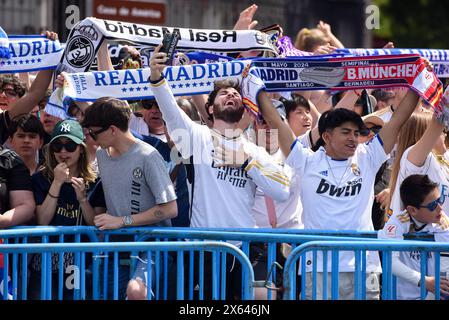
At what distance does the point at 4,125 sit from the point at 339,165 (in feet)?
9.01

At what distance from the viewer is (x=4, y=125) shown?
8820 mm

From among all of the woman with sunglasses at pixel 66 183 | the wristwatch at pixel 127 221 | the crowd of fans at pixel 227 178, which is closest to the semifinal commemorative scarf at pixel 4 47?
the crowd of fans at pixel 227 178

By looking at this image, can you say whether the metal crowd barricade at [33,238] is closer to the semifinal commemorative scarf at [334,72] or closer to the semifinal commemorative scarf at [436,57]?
the semifinal commemorative scarf at [334,72]

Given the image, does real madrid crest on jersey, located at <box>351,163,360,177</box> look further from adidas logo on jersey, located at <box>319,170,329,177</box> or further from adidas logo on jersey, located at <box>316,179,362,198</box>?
adidas logo on jersey, located at <box>319,170,329,177</box>

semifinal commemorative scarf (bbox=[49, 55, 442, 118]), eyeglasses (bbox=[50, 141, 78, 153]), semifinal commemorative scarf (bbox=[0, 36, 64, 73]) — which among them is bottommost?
eyeglasses (bbox=[50, 141, 78, 153])

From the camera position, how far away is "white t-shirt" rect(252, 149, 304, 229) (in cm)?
817

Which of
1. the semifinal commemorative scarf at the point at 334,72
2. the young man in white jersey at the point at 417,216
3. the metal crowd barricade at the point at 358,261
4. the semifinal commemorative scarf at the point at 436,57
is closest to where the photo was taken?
the metal crowd barricade at the point at 358,261

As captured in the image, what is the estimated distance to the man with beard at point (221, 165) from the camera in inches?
303

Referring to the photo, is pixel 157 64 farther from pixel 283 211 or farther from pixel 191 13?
pixel 191 13

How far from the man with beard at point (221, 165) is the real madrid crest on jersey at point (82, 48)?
1.02 metres

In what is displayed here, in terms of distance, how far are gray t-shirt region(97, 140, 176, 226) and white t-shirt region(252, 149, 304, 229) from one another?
837 millimetres

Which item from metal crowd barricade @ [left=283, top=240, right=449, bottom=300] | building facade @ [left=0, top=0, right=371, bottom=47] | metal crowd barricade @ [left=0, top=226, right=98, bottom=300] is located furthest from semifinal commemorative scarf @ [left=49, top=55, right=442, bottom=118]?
building facade @ [left=0, top=0, right=371, bottom=47]

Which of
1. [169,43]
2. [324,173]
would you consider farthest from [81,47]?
[324,173]
